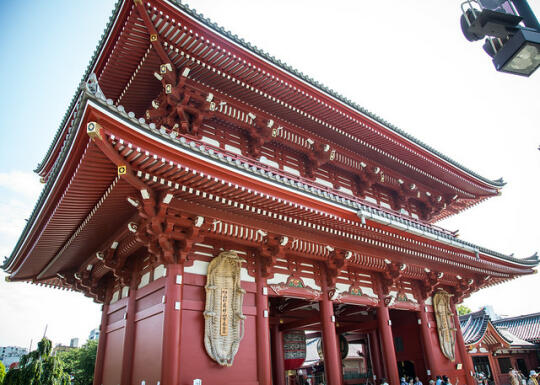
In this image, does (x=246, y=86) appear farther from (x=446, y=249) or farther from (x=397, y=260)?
(x=446, y=249)

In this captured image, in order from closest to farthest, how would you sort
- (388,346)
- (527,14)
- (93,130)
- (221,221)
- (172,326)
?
(527,14) → (93,130) → (172,326) → (221,221) → (388,346)

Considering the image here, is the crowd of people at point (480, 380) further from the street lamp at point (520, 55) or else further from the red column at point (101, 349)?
the street lamp at point (520, 55)

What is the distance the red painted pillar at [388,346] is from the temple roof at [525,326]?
19.3 metres

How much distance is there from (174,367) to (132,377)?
7.93 ft

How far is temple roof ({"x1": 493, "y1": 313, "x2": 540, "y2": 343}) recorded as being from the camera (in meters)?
25.5

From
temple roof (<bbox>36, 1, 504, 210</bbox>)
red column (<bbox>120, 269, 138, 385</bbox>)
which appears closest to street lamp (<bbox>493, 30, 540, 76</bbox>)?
temple roof (<bbox>36, 1, 504, 210</bbox>)

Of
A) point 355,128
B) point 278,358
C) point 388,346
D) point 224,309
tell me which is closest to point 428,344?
point 388,346

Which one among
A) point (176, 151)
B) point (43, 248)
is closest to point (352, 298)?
point (176, 151)

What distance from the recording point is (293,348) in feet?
51.8

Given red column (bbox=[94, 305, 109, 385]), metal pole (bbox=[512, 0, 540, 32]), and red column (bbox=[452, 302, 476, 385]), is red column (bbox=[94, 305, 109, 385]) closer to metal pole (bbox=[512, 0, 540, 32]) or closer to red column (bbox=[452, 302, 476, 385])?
metal pole (bbox=[512, 0, 540, 32])

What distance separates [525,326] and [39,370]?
108 ft

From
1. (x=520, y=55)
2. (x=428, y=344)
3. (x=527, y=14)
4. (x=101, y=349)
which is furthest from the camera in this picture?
(x=428, y=344)

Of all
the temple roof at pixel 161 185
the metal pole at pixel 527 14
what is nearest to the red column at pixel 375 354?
the temple roof at pixel 161 185

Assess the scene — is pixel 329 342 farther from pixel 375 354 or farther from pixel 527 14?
pixel 527 14
